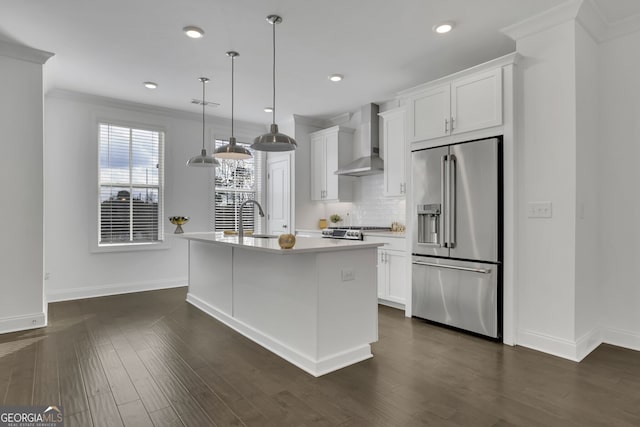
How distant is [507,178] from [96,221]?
17.2ft

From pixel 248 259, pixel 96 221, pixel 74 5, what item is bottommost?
pixel 248 259

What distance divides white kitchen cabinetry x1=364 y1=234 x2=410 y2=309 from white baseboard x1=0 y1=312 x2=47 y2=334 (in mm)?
3704

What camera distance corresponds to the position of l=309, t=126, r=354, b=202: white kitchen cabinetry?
5805 mm

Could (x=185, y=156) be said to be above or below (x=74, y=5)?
below

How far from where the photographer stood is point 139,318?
158 inches

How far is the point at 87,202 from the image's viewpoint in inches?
199

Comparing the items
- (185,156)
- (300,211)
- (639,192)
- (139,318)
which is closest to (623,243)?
(639,192)

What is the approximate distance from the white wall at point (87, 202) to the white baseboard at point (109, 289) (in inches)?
0.4

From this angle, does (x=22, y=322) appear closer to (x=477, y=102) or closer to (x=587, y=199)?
(x=477, y=102)

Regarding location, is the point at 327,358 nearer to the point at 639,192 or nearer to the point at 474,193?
the point at 474,193

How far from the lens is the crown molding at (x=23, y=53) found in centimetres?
353

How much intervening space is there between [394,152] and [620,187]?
2474mm

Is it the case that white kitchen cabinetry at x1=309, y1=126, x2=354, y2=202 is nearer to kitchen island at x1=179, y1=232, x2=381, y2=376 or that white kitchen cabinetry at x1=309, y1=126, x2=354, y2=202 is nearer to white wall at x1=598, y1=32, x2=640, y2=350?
kitchen island at x1=179, y1=232, x2=381, y2=376

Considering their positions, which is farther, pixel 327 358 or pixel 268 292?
pixel 268 292
